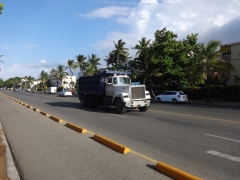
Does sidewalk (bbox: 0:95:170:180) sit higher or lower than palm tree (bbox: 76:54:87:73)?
lower

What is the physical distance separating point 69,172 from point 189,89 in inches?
1203

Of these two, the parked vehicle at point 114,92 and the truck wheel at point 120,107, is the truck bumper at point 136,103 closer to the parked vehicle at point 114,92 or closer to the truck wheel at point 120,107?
the parked vehicle at point 114,92

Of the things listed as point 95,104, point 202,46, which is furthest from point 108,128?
point 202,46

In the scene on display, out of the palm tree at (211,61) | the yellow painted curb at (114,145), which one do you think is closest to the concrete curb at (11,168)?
the yellow painted curb at (114,145)

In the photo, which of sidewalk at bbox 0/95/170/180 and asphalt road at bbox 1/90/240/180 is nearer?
sidewalk at bbox 0/95/170/180

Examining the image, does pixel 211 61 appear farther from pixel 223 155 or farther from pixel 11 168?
pixel 11 168

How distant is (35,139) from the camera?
29.1 ft

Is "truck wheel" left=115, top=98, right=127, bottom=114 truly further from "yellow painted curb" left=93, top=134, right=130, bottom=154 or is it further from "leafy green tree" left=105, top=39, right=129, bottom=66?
"leafy green tree" left=105, top=39, right=129, bottom=66

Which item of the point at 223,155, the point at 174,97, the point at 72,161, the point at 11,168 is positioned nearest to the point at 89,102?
the point at 174,97

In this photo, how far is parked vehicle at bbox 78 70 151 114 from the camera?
16.3m

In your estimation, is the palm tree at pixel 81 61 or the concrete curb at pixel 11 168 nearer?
the concrete curb at pixel 11 168

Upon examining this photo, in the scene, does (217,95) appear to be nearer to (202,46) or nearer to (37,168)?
(202,46)

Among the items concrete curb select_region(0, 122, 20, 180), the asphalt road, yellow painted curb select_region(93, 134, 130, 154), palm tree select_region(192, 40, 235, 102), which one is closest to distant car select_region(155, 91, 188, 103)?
palm tree select_region(192, 40, 235, 102)

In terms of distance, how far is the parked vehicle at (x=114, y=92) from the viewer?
16.3 metres
